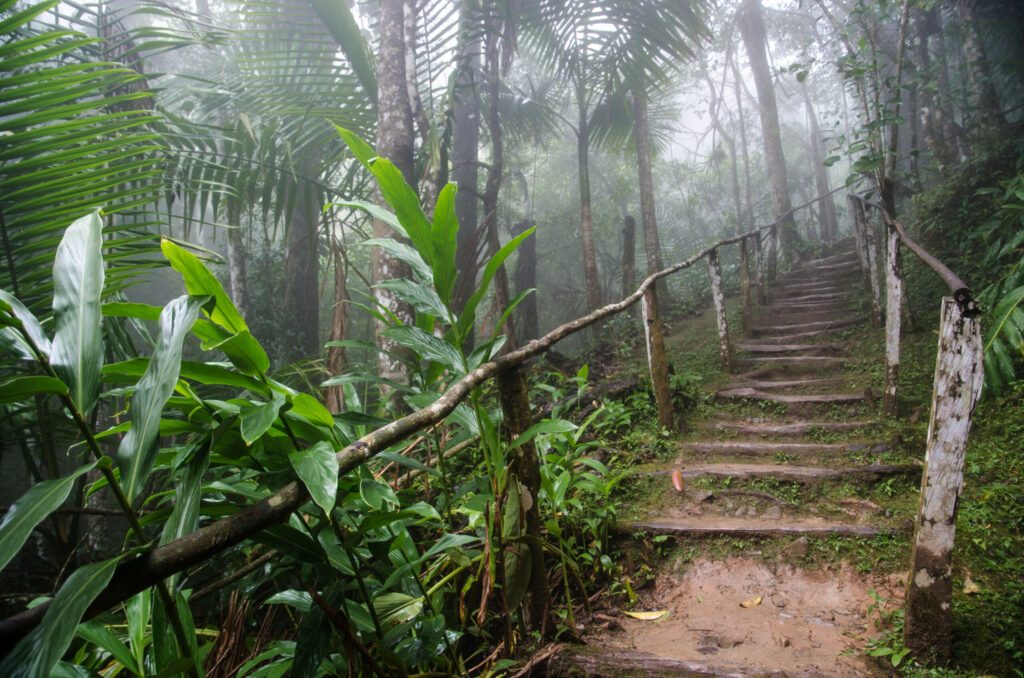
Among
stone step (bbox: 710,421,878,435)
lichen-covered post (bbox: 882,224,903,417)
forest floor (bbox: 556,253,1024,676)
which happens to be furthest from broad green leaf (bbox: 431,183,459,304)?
lichen-covered post (bbox: 882,224,903,417)

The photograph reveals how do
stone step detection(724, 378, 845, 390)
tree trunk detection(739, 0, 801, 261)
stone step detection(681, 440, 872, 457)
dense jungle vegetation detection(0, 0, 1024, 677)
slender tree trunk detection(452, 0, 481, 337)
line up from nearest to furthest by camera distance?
dense jungle vegetation detection(0, 0, 1024, 677) → stone step detection(681, 440, 872, 457) → stone step detection(724, 378, 845, 390) → slender tree trunk detection(452, 0, 481, 337) → tree trunk detection(739, 0, 801, 261)

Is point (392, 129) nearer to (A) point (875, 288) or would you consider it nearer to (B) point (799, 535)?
(B) point (799, 535)

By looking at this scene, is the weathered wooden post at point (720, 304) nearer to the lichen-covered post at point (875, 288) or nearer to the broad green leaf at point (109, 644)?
the lichen-covered post at point (875, 288)

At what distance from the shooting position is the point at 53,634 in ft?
1.75

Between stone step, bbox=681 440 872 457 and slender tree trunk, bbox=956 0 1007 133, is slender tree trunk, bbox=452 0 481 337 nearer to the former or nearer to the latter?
stone step, bbox=681 440 872 457

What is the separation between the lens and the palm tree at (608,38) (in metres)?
5.80

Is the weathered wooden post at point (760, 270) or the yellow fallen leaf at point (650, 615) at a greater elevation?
the weathered wooden post at point (760, 270)

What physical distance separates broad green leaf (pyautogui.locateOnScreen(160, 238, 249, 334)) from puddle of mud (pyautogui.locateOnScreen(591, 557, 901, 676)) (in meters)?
1.61

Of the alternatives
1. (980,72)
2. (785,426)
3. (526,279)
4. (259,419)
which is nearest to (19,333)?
(259,419)

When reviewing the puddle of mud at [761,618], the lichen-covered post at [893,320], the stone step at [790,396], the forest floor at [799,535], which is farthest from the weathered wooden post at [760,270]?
the puddle of mud at [761,618]

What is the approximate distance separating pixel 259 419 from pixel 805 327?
569cm

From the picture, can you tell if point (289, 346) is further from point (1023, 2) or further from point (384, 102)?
point (1023, 2)

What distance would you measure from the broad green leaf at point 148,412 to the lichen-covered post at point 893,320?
3661 millimetres

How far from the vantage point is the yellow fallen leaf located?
2.03 m
